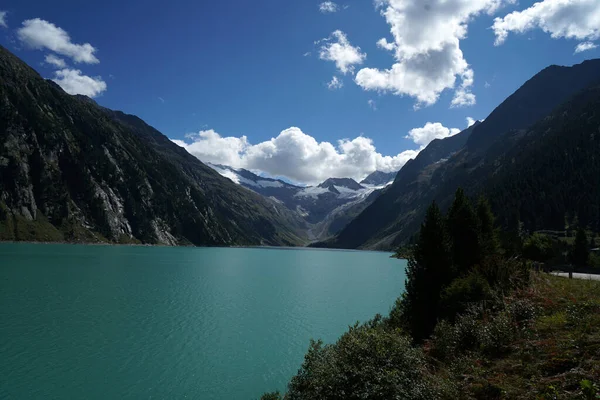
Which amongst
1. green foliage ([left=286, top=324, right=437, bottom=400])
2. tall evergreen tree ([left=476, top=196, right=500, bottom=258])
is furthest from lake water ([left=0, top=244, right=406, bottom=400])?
tall evergreen tree ([left=476, top=196, right=500, bottom=258])

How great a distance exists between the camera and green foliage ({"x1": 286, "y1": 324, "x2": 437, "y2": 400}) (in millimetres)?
12539

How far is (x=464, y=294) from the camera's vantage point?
2258 cm

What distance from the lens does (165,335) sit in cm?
3588

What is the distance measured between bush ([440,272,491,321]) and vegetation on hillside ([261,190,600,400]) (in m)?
0.06

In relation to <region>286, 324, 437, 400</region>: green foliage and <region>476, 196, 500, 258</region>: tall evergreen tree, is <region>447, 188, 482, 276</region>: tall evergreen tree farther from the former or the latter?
<region>286, 324, 437, 400</region>: green foliage

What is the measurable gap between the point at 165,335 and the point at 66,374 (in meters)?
11.8

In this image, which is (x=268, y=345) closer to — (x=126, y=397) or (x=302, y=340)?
(x=302, y=340)

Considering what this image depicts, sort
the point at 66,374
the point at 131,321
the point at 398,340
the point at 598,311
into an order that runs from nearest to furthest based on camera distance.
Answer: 1. the point at 598,311
2. the point at 398,340
3. the point at 66,374
4. the point at 131,321

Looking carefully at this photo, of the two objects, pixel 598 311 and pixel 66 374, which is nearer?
pixel 598 311

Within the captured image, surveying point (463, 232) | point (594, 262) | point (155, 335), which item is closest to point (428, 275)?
point (463, 232)

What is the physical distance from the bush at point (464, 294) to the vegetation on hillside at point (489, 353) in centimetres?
6

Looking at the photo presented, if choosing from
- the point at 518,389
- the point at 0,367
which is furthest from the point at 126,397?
the point at 518,389

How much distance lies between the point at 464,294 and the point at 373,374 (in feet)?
39.9

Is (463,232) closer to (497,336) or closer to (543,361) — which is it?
(497,336)
